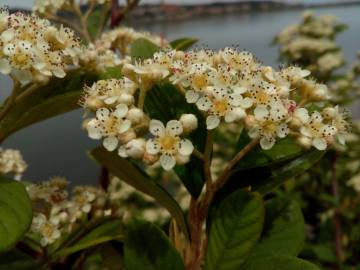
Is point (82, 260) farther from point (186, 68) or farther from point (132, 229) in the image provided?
point (186, 68)

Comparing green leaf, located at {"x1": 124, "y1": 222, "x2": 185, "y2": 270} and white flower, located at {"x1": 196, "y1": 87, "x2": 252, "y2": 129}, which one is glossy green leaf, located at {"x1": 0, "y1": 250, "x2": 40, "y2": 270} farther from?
white flower, located at {"x1": 196, "y1": 87, "x2": 252, "y2": 129}

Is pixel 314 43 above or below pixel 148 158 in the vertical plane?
below

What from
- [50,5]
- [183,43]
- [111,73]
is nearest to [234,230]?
[111,73]

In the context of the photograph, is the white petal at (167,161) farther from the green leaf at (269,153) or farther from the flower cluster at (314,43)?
the flower cluster at (314,43)

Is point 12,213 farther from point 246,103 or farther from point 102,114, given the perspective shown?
point 246,103

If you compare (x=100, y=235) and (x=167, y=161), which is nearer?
(x=167, y=161)

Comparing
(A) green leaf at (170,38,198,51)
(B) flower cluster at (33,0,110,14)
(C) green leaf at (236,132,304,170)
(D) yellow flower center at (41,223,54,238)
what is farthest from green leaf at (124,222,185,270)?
(B) flower cluster at (33,0,110,14)

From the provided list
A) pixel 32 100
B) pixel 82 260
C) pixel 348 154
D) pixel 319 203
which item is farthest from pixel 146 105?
pixel 319 203
